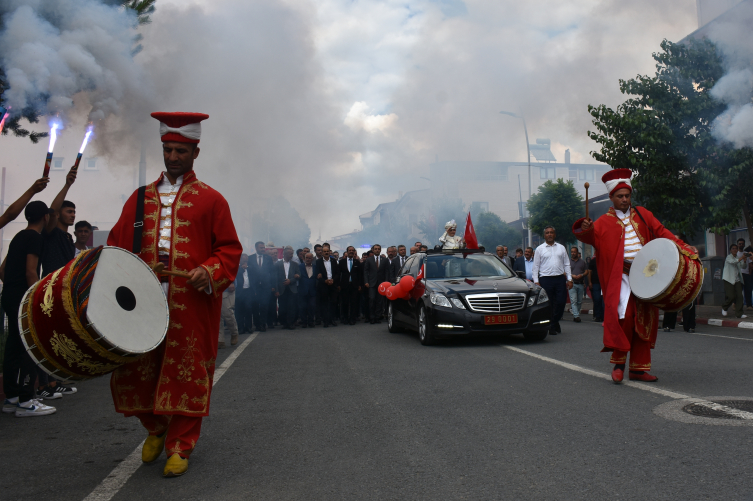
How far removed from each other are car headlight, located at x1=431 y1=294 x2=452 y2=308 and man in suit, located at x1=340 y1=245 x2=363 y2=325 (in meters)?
6.23

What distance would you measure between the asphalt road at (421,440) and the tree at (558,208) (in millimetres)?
24259

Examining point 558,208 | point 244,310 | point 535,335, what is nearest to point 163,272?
point 535,335

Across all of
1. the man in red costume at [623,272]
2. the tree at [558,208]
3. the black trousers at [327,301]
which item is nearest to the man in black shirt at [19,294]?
the man in red costume at [623,272]

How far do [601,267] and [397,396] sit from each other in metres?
2.41

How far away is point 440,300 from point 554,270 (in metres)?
2.94

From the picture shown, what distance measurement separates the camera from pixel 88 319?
10.4 feet

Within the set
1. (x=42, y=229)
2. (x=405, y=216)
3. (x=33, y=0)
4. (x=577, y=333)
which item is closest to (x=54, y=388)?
(x=42, y=229)

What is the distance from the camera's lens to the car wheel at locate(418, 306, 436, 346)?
10.0m

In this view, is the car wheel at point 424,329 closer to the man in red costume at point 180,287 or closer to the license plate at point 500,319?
the license plate at point 500,319

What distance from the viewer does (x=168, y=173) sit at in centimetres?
403

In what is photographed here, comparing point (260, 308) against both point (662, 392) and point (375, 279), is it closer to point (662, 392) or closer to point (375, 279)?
point (375, 279)

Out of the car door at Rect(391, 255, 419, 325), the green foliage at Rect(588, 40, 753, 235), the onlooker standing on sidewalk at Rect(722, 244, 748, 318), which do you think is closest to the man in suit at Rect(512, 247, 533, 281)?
the green foliage at Rect(588, 40, 753, 235)

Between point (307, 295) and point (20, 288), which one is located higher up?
point (20, 288)

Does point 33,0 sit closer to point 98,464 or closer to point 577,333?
point 98,464
